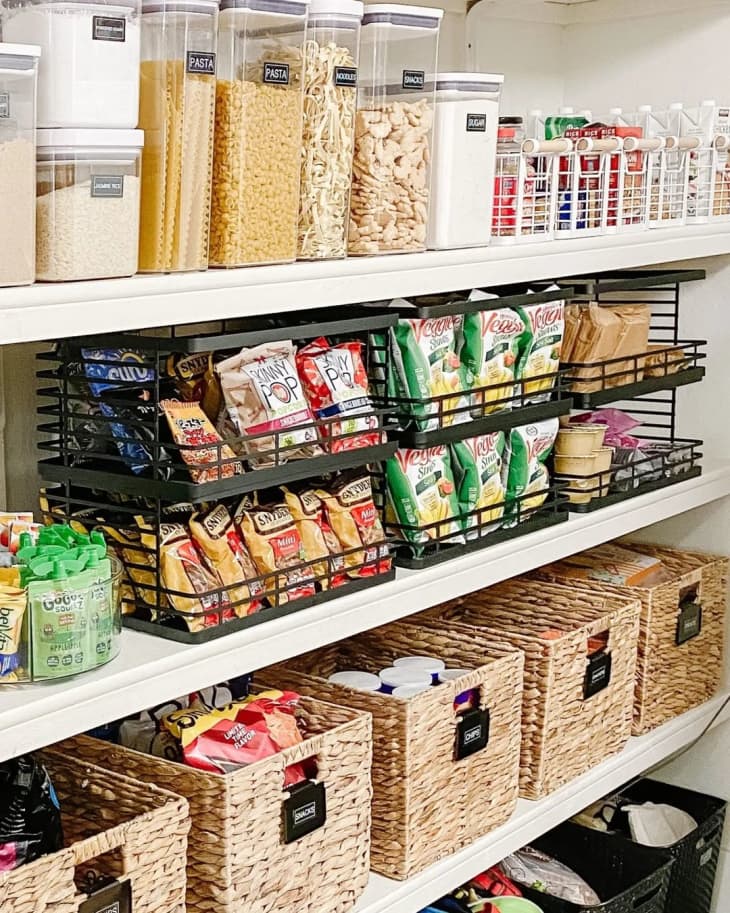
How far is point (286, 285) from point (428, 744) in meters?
0.63

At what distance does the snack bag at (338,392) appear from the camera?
5.20 ft

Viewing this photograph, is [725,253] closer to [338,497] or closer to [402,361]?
[402,361]


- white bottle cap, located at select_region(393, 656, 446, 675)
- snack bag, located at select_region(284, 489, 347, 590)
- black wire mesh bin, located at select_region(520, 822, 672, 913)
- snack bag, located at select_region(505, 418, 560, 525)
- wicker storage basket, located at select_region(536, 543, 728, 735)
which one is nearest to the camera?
snack bag, located at select_region(284, 489, 347, 590)

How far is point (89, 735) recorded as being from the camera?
1.58 m

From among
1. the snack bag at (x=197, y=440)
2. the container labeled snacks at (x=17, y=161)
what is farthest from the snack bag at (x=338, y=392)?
the container labeled snacks at (x=17, y=161)

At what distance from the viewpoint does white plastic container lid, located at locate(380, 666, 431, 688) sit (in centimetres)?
176

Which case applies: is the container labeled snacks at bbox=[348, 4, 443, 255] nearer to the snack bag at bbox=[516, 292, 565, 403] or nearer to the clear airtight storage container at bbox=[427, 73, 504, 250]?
the clear airtight storage container at bbox=[427, 73, 504, 250]

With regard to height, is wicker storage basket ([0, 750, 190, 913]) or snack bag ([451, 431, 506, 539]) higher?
snack bag ([451, 431, 506, 539])

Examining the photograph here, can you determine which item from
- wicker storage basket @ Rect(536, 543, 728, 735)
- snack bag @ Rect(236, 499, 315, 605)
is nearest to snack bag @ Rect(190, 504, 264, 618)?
snack bag @ Rect(236, 499, 315, 605)

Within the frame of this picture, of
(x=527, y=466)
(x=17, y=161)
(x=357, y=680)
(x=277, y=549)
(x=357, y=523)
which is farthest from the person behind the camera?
(x=527, y=466)

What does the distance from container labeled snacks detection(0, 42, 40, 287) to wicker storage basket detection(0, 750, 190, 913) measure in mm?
538

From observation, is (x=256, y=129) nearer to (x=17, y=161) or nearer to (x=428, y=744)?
(x=17, y=161)

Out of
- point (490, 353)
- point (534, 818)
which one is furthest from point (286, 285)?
point (534, 818)

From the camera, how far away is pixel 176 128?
130 centimetres
